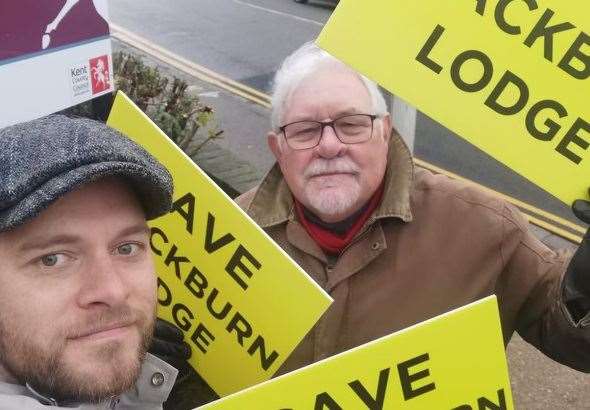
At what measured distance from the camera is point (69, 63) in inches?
106

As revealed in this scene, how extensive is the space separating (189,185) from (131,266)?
22.1 inches

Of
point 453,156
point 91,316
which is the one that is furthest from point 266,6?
point 91,316

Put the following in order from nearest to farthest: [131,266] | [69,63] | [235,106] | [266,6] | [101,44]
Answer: [131,266] → [69,63] → [101,44] → [235,106] → [266,6]

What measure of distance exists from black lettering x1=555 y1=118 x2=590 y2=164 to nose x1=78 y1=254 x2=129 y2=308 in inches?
39.6

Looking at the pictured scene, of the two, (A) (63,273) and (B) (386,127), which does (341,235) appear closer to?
(B) (386,127)

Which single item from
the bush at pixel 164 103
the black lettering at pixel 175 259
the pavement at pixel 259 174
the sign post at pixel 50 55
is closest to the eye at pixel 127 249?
Answer: the black lettering at pixel 175 259

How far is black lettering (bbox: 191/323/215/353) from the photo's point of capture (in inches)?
74.2

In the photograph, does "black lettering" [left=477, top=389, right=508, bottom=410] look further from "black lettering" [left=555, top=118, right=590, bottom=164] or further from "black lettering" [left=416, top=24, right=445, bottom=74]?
"black lettering" [left=416, top=24, right=445, bottom=74]

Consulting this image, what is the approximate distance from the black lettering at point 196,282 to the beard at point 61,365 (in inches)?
25.9

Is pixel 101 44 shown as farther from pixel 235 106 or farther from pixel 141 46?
pixel 141 46

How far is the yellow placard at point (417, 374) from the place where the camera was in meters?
1.36

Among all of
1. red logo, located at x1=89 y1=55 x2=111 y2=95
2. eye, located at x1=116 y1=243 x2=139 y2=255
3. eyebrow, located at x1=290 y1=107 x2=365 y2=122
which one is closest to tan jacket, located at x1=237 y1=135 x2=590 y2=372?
eyebrow, located at x1=290 y1=107 x2=365 y2=122

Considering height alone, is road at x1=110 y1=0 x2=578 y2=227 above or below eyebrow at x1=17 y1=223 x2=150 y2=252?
below

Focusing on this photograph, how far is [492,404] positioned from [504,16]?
0.85 meters
